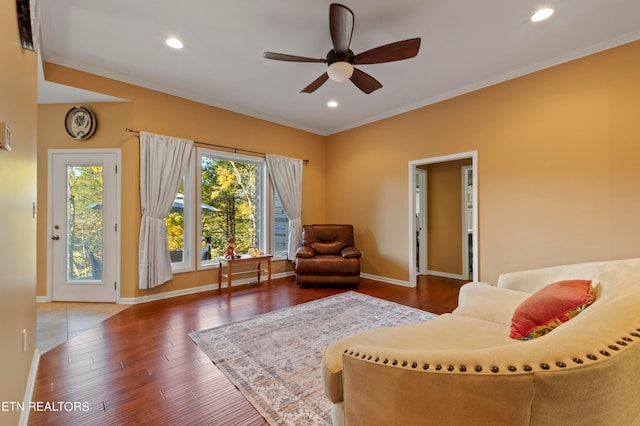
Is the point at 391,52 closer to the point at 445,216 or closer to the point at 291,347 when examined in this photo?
the point at 291,347

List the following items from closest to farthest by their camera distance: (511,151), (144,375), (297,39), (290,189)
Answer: (144,375), (297,39), (511,151), (290,189)

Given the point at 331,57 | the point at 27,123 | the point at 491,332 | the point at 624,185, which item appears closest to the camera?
the point at 491,332

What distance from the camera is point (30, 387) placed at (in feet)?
6.13

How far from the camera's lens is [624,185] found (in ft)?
9.36

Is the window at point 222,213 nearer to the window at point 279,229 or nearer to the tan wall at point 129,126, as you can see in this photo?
the window at point 279,229

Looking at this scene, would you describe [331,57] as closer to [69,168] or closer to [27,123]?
[27,123]

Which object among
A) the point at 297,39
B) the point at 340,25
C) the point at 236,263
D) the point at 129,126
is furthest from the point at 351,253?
the point at 129,126

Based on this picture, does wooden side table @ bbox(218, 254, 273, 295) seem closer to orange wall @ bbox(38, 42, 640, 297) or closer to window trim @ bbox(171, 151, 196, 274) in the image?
orange wall @ bbox(38, 42, 640, 297)

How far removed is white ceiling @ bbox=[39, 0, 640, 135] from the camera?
8.00 feet

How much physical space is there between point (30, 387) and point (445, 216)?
601 centimetres

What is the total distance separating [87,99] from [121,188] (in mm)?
1232

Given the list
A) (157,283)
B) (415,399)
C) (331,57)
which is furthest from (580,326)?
(157,283)

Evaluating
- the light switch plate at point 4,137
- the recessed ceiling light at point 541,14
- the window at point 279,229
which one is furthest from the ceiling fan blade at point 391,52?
the window at point 279,229

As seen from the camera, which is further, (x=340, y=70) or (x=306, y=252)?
(x=306, y=252)
